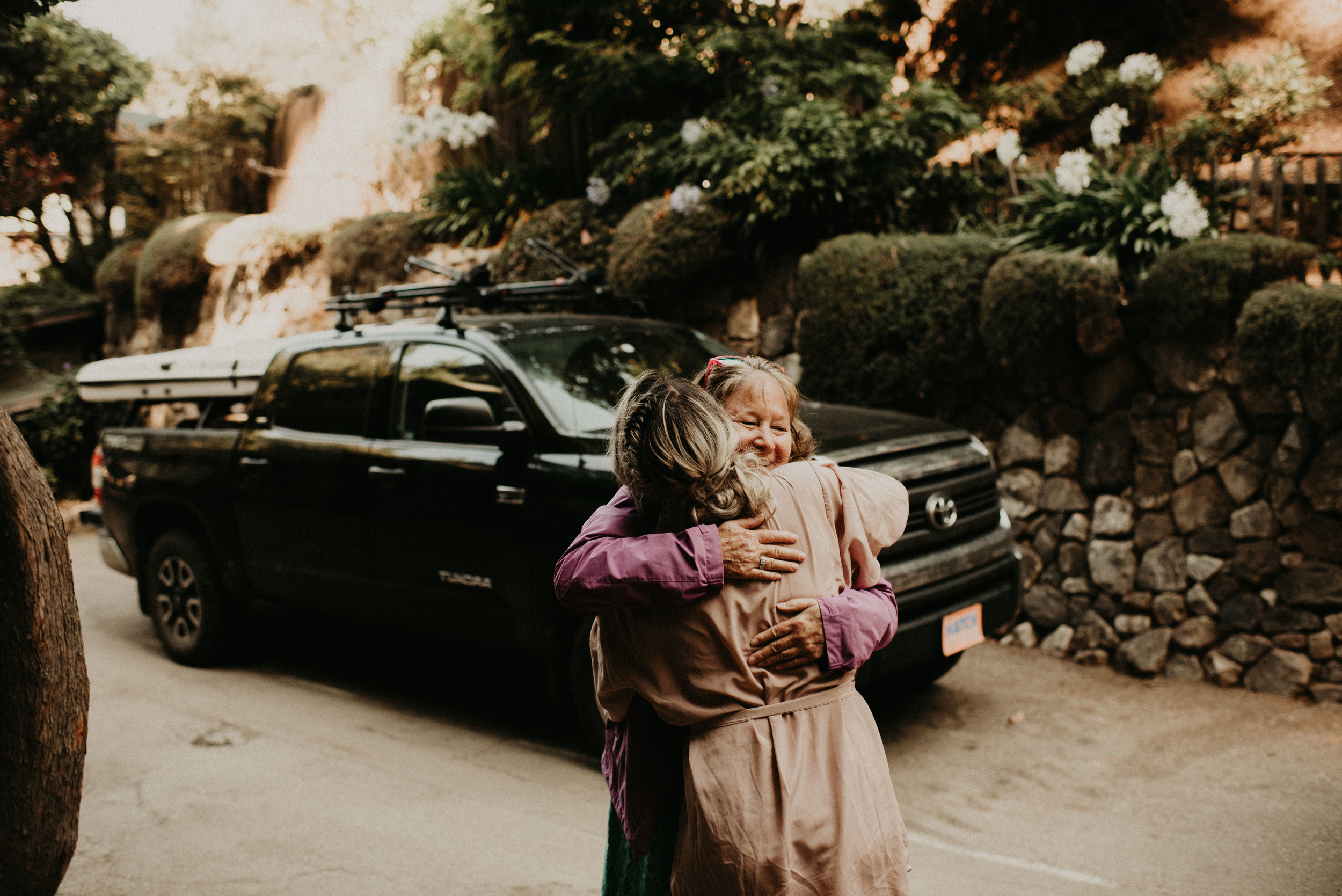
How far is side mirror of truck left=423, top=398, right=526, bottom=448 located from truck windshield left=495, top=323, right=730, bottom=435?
205mm

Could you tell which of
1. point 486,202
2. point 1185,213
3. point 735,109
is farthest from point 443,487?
point 486,202

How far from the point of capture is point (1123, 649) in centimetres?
562

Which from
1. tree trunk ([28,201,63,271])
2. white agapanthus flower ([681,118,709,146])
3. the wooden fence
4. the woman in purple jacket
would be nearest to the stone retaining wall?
the wooden fence

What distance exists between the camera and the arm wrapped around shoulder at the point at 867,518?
201 centimetres

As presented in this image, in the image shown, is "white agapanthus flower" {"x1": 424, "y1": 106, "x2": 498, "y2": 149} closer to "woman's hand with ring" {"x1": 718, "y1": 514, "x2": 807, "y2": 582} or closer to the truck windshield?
the truck windshield

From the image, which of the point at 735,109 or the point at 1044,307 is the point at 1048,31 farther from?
the point at 1044,307

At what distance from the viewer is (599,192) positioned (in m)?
8.49

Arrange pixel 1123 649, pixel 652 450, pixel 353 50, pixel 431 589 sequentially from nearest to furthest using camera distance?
pixel 652 450, pixel 431 589, pixel 1123 649, pixel 353 50

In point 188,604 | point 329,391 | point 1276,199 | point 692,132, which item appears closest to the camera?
point 329,391

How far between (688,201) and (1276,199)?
12.3ft

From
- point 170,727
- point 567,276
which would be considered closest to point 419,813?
point 170,727

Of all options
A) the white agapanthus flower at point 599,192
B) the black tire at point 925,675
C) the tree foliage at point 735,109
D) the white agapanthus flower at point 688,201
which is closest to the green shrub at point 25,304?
the tree foliage at point 735,109

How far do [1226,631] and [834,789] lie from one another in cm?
435

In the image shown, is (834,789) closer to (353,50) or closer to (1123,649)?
(1123,649)
